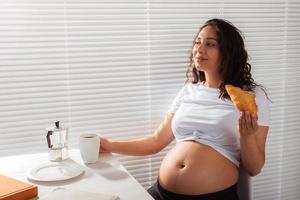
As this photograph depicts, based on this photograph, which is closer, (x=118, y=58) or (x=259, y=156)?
(x=259, y=156)

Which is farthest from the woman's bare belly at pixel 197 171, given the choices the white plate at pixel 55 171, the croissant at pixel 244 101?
the white plate at pixel 55 171

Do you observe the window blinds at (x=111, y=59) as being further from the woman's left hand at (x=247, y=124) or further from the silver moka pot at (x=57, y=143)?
the woman's left hand at (x=247, y=124)

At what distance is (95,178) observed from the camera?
4.29ft

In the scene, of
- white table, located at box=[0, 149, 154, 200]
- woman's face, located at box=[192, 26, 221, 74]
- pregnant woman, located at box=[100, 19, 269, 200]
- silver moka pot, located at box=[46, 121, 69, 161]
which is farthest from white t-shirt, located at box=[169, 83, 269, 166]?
silver moka pot, located at box=[46, 121, 69, 161]

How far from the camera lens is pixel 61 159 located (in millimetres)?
1473

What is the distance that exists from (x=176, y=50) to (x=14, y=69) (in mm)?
771

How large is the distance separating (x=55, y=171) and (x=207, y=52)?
814mm

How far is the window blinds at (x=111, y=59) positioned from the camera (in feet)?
5.49

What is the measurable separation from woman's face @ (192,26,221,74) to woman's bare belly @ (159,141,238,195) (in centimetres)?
34

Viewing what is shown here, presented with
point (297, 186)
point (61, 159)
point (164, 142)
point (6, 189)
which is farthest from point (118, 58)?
point (297, 186)

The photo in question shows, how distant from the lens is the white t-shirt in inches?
63.6

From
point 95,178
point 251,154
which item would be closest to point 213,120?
point 251,154

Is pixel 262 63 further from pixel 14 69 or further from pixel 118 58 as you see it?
pixel 14 69

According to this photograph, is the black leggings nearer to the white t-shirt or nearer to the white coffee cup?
the white t-shirt
